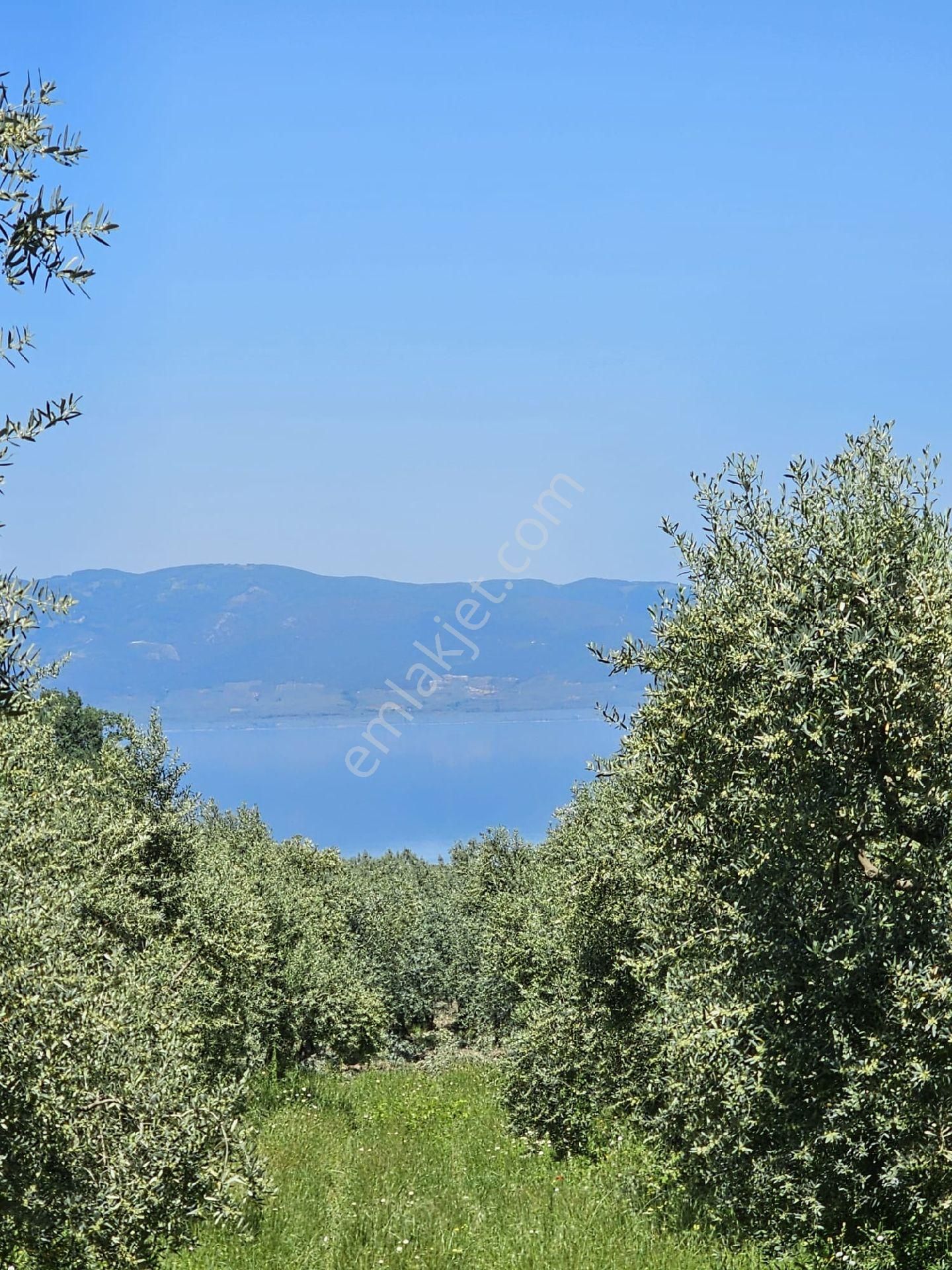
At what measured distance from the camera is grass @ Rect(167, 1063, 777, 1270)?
12.8 metres

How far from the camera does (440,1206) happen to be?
53.5 ft

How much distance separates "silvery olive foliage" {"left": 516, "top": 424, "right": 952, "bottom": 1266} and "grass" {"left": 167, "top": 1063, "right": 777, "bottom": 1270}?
3052 mm

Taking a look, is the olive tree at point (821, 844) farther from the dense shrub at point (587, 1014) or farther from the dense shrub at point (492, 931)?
the dense shrub at point (492, 931)

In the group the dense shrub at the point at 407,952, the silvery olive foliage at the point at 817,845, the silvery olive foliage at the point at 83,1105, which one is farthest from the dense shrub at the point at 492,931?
the silvery olive foliage at the point at 817,845

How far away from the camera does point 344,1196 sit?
17.0 m

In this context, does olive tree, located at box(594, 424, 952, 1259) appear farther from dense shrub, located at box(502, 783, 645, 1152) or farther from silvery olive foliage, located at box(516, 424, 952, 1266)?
dense shrub, located at box(502, 783, 645, 1152)

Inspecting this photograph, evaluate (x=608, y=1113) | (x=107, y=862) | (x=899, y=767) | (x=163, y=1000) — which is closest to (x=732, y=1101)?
(x=899, y=767)

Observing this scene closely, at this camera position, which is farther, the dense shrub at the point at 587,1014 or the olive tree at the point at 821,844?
the dense shrub at the point at 587,1014

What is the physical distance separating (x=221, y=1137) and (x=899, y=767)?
9.35m

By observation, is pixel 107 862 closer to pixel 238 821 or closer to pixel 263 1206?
pixel 263 1206

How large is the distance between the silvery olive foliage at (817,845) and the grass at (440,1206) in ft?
10.0

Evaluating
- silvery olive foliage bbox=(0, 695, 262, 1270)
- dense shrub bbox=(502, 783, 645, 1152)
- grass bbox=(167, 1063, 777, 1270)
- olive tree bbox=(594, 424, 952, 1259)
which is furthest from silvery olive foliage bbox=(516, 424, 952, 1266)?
dense shrub bbox=(502, 783, 645, 1152)

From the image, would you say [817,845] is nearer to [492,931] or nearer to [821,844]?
[821,844]

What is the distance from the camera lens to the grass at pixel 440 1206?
12.8m
